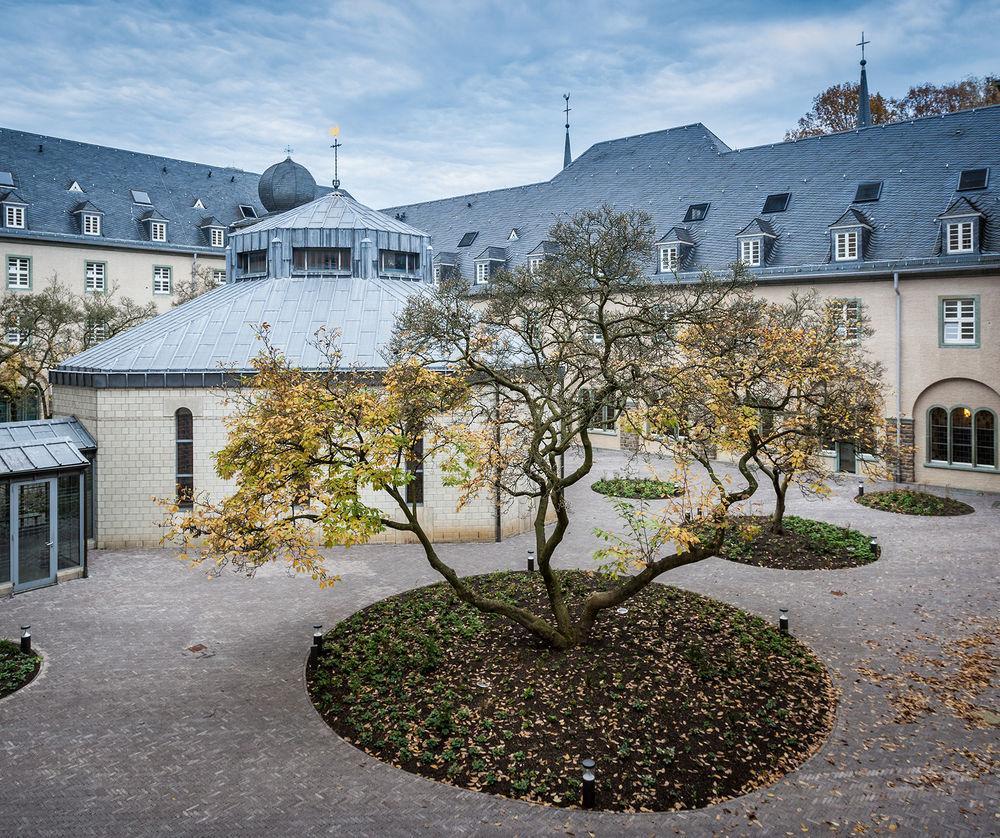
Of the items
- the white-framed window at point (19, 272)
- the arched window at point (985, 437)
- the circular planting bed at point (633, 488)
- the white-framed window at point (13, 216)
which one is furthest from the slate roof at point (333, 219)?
the white-framed window at point (13, 216)

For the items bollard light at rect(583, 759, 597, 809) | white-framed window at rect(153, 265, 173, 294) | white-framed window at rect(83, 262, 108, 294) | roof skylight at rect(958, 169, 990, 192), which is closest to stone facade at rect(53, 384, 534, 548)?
bollard light at rect(583, 759, 597, 809)

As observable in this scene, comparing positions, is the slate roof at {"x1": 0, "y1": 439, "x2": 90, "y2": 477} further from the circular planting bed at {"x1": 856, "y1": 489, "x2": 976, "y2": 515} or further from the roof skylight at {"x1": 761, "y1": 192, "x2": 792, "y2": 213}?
the roof skylight at {"x1": 761, "y1": 192, "x2": 792, "y2": 213}

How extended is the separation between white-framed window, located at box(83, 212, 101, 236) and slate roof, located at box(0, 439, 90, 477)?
3688cm

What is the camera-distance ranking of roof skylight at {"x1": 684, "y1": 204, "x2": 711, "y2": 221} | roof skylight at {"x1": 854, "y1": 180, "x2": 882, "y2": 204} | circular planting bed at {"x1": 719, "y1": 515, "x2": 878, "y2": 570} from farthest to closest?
1. roof skylight at {"x1": 684, "y1": 204, "x2": 711, "y2": 221}
2. roof skylight at {"x1": 854, "y1": 180, "x2": 882, "y2": 204}
3. circular planting bed at {"x1": 719, "y1": 515, "x2": 878, "y2": 570}

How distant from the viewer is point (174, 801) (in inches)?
380

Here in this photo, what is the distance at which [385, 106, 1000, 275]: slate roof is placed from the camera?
3228 cm

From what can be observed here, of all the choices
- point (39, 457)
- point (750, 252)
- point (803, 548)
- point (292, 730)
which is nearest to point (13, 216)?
point (39, 457)

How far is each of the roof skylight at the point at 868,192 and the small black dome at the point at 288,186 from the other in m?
28.4

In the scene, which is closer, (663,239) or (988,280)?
(988,280)

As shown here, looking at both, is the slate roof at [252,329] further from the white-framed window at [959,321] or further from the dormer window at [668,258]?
the white-framed window at [959,321]

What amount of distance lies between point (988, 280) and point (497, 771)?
97.5ft

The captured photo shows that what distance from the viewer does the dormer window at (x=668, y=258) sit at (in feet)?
130

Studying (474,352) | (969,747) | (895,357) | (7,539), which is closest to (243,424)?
(474,352)

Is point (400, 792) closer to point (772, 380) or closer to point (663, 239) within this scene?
point (772, 380)
